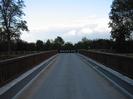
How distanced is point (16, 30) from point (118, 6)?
40.5 metres

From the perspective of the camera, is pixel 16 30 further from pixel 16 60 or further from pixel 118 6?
pixel 16 60

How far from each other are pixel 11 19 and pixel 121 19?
40.2 meters

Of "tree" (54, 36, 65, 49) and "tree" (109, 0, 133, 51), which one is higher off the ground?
"tree" (109, 0, 133, 51)

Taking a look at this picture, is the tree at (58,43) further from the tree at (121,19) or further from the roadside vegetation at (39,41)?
the tree at (121,19)

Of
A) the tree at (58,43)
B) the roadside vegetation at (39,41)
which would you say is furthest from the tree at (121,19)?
the tree at (58,43)

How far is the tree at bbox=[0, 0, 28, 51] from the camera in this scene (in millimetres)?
89375

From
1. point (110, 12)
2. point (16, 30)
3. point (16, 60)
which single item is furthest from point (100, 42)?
point (16, 60)

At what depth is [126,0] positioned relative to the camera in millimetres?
116625

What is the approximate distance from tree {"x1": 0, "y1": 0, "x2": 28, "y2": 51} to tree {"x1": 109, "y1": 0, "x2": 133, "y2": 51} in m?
28.3

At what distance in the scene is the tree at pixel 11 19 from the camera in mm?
89375

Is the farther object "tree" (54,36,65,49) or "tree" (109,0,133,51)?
"tree" (54,36,65,49)

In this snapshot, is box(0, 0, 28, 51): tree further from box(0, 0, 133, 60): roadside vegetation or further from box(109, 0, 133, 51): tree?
box(109, 0, 133, 51): tree

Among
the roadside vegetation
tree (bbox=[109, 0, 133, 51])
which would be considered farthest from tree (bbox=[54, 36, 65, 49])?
tree (bbox=[109, 0, 133, 51])

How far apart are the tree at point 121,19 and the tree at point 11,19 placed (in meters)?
28.3
